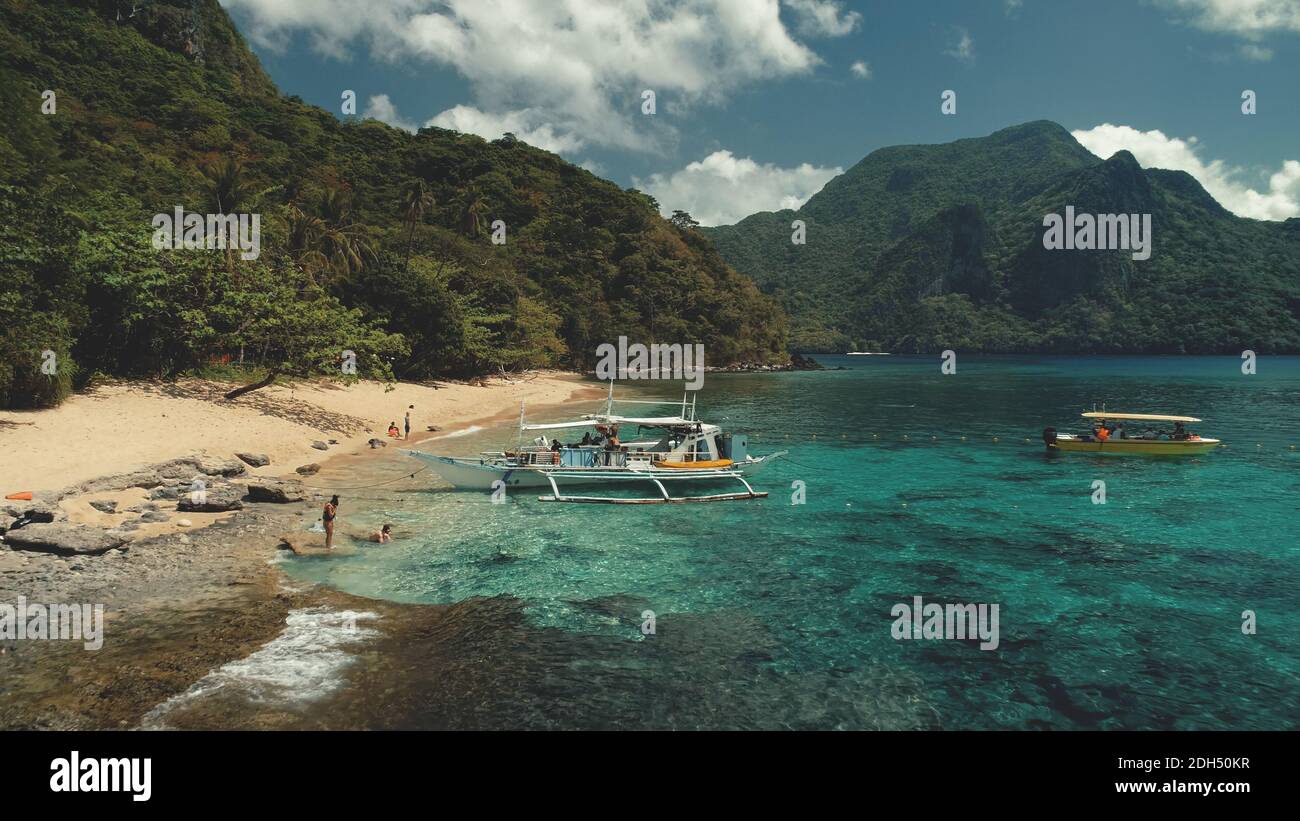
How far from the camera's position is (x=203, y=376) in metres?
37.2

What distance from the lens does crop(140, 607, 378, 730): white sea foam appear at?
10234 mm

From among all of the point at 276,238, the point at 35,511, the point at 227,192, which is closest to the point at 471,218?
the point at 276,238

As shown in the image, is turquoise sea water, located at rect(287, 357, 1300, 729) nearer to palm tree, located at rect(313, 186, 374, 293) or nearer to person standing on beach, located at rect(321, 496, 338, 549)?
person standing on beach, located at rect(321, 496, 338, 549)

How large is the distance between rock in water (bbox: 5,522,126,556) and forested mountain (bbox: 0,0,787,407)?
45.6 feet

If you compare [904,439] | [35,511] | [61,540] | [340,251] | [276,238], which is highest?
[340,251]

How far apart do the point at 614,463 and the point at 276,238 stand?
37.3 meters

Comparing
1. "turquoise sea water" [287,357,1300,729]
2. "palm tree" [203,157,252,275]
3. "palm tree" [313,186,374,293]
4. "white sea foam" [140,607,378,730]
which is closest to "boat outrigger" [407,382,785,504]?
"turquoise sea water" [287,357,1300,729]

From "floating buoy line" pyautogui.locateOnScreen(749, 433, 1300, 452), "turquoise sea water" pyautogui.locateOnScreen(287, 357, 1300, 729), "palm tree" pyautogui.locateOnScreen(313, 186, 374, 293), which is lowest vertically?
"turquoise sea water" pyautogui.locateOnScreen(287, 357, 1300, 729)

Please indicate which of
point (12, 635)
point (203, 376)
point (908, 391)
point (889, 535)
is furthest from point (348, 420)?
point (908, 391)

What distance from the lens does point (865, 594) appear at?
1630cm

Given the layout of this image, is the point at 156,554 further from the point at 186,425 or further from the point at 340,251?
the point at 340,251

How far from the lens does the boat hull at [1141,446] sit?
35.1 meters

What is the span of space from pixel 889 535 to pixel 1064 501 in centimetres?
1052
